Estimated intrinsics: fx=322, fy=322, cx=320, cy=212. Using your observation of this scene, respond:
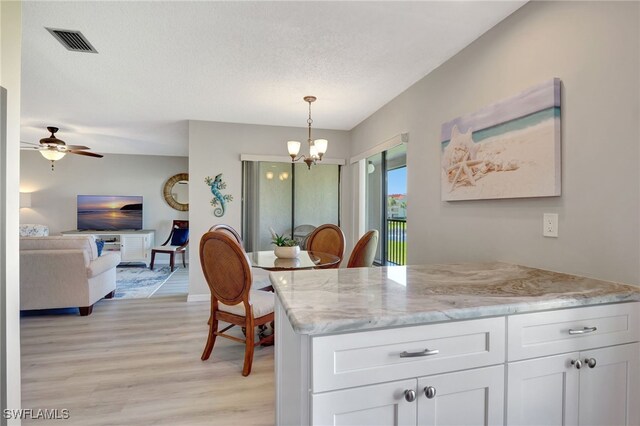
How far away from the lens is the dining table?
2502 millimetres

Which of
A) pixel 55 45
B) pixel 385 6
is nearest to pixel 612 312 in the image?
pixel 385 6

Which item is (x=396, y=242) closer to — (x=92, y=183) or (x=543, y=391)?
(x=543, y=391)

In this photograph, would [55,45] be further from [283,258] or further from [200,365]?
[200,365]

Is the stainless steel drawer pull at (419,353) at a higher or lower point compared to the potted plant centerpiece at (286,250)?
lower

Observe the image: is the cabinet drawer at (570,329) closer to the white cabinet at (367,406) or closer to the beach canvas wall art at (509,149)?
the white cabinet at (367,406)

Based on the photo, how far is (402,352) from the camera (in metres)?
0.97

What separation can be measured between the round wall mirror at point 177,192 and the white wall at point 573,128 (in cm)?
620

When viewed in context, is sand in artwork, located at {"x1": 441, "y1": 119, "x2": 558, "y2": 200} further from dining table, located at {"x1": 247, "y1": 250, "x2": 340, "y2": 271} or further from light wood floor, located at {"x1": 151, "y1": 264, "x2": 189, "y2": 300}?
light wood floor, located at {"x1": 151, "y1": 264, "x2": 189, "y2": 300}

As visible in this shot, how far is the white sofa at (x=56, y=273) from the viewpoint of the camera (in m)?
3.38

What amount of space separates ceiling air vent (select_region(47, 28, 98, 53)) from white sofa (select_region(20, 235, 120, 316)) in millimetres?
2114

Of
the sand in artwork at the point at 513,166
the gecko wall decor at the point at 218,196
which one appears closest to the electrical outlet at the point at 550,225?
the sand in artwork at the point at 513,166

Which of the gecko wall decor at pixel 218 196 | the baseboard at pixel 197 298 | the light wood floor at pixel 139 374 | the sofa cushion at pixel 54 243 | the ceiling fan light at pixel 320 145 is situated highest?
→ the ceiling fan light at pixel 320 145

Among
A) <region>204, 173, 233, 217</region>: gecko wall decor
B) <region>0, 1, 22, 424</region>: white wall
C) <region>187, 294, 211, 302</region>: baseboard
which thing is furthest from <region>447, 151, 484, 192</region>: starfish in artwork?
<region>187, 294, 211, 302</region>: baseboard

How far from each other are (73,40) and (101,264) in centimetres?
254
